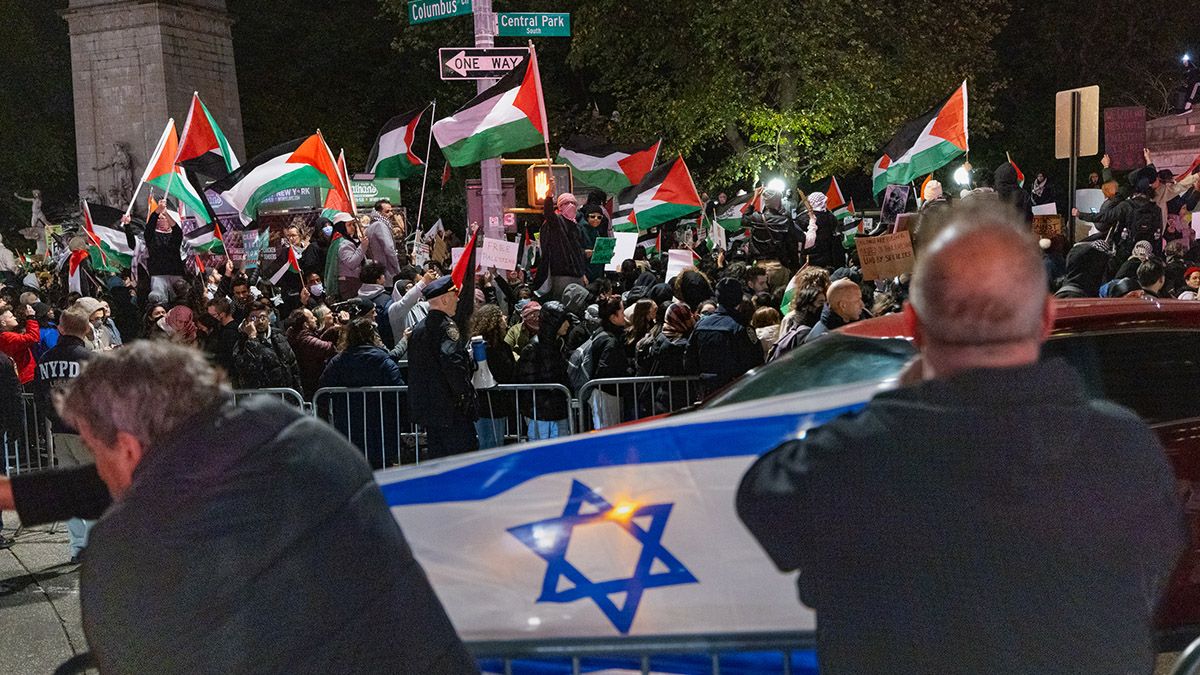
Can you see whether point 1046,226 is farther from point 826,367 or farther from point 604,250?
point 826,367

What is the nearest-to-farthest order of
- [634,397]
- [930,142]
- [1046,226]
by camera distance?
[634,397] < [1046,226] < [930,142]

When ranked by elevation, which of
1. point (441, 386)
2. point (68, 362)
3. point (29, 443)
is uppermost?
point (68, 362)

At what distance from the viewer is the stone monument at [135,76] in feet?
105

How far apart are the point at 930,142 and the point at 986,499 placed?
12710mm

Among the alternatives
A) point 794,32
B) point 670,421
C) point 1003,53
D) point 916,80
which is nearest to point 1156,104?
point 1003,53

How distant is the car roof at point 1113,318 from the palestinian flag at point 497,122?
9.25 metres

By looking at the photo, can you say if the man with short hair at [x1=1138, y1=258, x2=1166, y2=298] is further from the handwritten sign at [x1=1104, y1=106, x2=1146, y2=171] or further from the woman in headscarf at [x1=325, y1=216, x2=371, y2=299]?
the handwritten sign at [x1=1104, y1=106, x2=1146, y2=171]

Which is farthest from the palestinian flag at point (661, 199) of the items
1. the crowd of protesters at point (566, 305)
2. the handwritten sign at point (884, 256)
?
the handwritten sign at point (884, 256)

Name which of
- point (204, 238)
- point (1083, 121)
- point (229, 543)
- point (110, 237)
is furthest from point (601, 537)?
point (110, 237)

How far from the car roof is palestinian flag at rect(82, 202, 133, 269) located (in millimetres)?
16306

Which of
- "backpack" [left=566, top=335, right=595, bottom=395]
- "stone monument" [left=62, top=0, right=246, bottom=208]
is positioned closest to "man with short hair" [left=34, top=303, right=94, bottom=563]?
"backpack" [left=566, top=335, right=595, bottom=395]

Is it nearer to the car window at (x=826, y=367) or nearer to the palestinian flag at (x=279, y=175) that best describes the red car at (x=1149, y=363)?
the car window at (x=826, y=367)

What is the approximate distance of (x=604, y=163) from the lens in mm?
20016

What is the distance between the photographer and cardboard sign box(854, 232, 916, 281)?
11.0 metres
